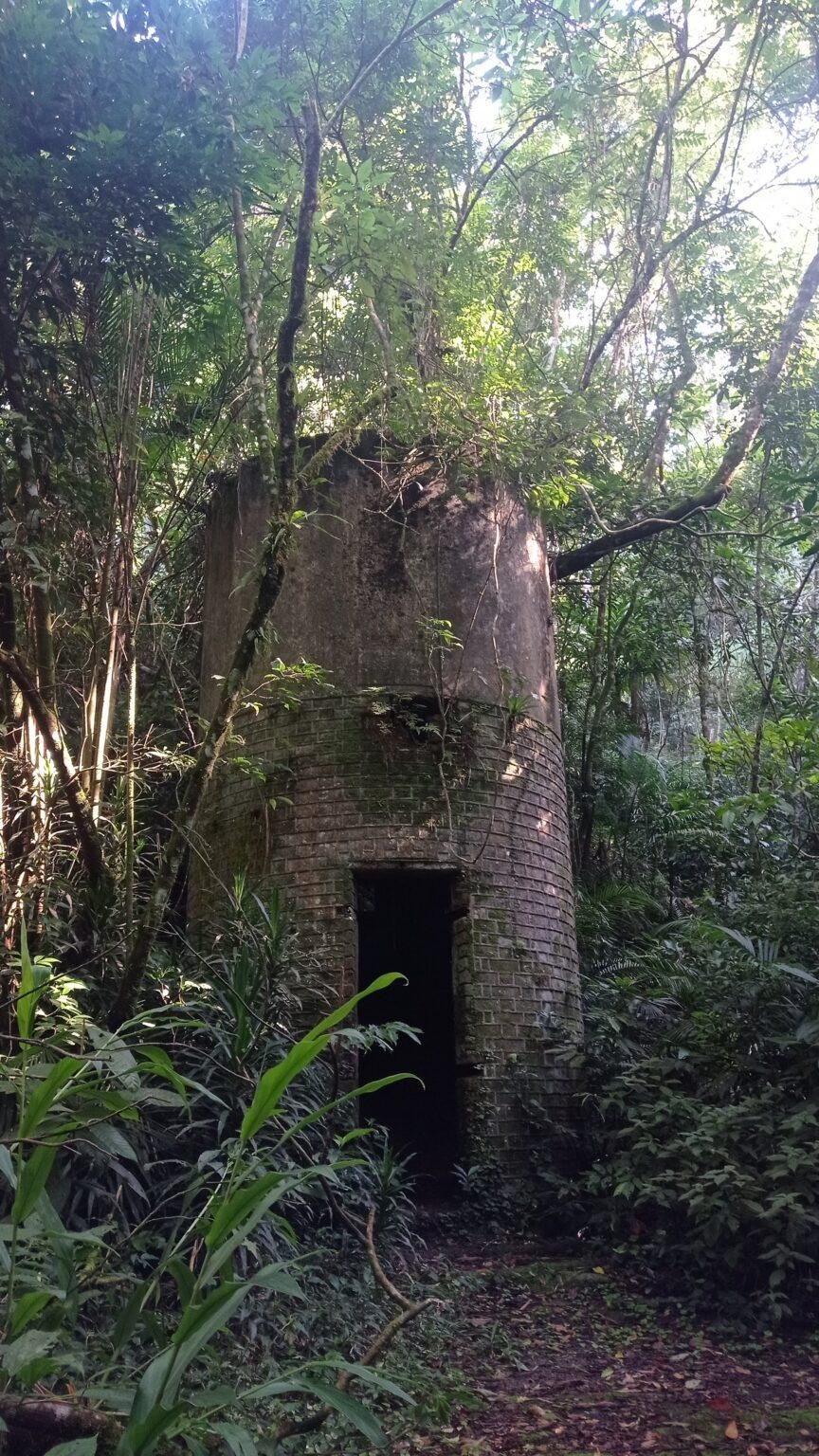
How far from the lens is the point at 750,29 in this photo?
891 centimetres

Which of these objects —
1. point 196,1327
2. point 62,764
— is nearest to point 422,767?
point 62,764

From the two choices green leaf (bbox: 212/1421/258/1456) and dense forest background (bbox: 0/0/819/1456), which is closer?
green leaf (bbox: 212/1421/258/1456)

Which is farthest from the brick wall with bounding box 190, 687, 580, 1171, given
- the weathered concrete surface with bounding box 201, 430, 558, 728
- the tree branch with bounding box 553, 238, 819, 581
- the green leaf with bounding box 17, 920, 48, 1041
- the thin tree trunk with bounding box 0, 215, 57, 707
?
the green leaf with bounding box 17, 920, 48, 1041

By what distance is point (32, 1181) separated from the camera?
6.17 feet

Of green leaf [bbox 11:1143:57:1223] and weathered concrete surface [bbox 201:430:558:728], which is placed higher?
weathered concrete surface [bbox 201:430:558:728]

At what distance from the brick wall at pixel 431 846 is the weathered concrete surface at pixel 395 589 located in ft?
0.93

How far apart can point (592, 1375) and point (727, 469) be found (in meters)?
6.23

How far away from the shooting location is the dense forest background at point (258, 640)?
2617mm

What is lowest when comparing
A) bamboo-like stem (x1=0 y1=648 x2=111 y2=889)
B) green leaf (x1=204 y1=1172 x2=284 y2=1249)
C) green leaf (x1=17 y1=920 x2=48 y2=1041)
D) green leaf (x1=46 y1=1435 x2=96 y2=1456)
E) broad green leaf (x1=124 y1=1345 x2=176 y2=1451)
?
green leaf (x1=46 y1=1435 x2=96 y2=1456)

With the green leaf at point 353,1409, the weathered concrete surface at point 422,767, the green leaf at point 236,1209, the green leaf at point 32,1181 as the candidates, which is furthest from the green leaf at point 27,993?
the weathered concrete surface at point 422,767

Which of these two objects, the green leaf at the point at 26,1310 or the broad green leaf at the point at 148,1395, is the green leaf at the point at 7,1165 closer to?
the green leaf at the point at 26,1310

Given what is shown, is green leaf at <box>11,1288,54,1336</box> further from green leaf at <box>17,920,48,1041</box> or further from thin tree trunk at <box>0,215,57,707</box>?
thin tree trunk at <box>0,215,57,707</box>

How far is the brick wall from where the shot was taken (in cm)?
573

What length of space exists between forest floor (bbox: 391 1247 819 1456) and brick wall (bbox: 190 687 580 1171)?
1107mm
